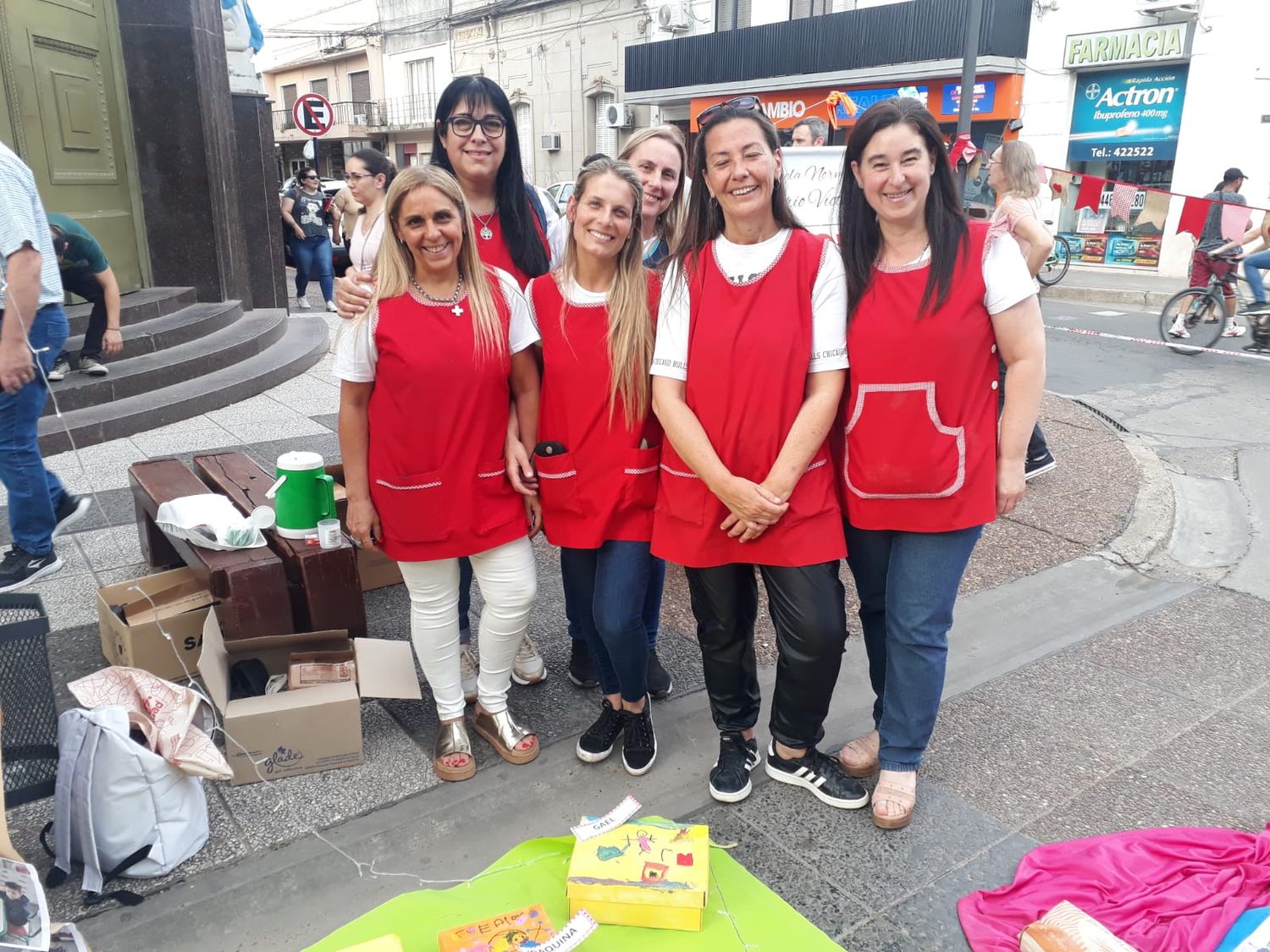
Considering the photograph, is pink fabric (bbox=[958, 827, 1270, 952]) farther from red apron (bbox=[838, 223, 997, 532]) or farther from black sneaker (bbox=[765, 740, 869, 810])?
red apron (bbox=[838, 223, 997, 532])

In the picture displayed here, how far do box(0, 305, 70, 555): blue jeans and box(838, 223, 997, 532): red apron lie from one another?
3.41 m

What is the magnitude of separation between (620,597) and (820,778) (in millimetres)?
809

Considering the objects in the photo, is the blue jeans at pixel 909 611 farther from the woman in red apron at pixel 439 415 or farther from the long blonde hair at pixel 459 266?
the long blonde hair at pixel 459 266

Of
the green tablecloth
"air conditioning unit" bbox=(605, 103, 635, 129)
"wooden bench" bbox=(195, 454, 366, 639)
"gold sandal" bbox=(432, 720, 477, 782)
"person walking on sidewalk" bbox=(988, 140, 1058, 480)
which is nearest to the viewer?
the green tablecloth

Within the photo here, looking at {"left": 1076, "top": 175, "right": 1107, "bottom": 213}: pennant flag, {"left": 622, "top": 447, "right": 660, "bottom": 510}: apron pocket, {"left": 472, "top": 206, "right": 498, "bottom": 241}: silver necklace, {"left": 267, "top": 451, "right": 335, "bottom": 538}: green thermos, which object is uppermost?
{"left": 1076, "top": 175, "right": 1107, "bottom": 213}: pennant flag

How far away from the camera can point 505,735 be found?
3.03 meters

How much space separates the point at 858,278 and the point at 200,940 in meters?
2.29

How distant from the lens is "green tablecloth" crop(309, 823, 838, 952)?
2199 millimetres

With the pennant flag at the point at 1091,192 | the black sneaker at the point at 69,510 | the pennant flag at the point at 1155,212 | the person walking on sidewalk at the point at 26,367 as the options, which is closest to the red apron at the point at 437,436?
the person walking on sidewalk at the point at 26,367

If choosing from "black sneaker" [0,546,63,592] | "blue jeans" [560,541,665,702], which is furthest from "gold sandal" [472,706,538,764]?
"black sneaker" [0,546,63,592]

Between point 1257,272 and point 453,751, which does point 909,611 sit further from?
point 1257,272

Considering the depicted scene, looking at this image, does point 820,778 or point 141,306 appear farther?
point 141,306

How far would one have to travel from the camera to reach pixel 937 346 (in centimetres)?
237

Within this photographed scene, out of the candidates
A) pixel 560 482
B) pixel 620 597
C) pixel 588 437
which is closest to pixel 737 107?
pixel 588 437
